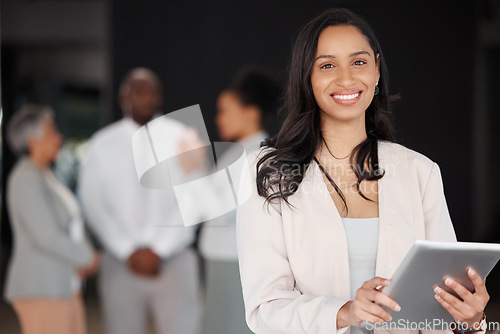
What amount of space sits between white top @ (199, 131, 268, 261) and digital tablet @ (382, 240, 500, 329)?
1702 millimetres

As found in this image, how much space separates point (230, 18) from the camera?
12.3 feet

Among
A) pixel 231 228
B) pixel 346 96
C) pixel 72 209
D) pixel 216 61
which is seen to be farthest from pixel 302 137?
pixel 72 209

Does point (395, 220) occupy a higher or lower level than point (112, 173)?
higher

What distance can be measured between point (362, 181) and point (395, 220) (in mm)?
147

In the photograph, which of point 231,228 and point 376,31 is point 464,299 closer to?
point 376,31

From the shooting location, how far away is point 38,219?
351cm

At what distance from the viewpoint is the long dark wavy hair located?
1.69 m

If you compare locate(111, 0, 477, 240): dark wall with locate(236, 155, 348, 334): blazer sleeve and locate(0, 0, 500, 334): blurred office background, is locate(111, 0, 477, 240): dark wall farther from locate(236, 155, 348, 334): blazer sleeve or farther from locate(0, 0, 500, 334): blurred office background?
locate(236, 155, 348, 334): blazer sleeve

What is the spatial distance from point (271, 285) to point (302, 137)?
1.27 ft

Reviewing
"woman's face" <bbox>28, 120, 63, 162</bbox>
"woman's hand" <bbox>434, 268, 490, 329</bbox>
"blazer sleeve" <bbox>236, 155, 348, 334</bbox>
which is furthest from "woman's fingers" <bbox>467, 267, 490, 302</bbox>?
"woman's face" <bbox>28, 120, 63, 162</bbox>

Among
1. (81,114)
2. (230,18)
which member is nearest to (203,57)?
(230,18)

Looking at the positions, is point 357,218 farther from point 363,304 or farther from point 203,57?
point 203,57

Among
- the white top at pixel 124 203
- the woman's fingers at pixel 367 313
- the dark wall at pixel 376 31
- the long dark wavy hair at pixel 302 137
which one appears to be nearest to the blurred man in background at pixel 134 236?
the white top at pixel 124 203

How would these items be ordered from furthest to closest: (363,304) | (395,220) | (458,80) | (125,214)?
(125,214) → (458,80) → (395,220) → (363,304)
